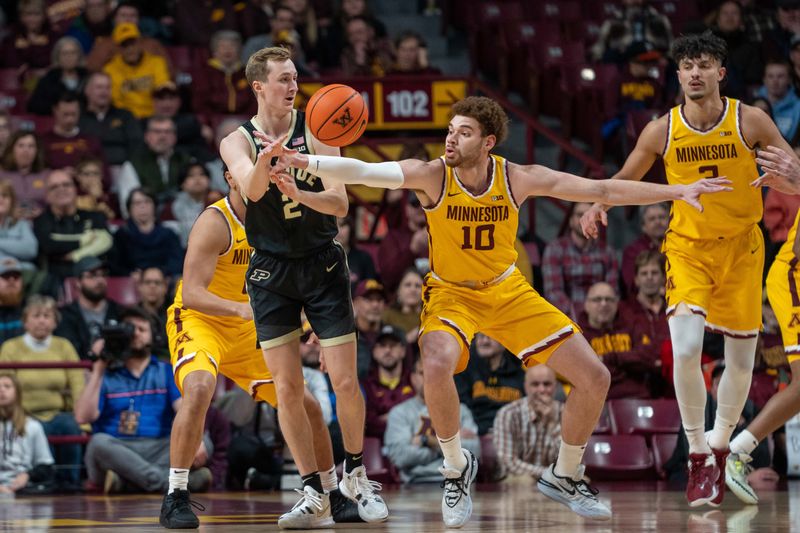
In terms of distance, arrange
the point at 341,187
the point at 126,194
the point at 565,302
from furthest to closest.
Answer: the point at 126,194
the point at 565,302
the point at 341,187

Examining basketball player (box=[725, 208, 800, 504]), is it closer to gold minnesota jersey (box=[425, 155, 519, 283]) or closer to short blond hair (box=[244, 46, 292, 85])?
gold minnesota jersey (box=[425, 155, 519, 283])

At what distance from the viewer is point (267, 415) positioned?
35.3 ft

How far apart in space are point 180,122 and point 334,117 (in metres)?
7.04

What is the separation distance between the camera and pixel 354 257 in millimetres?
12297

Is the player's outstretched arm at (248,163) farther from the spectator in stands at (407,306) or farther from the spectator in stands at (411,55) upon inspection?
the spectator in stands at (411,55)

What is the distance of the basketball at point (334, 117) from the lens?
274 inches

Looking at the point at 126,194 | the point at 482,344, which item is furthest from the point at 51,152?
the point at 482,344

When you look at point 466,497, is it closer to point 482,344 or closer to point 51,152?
point 482,344

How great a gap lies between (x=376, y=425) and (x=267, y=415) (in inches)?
35.2

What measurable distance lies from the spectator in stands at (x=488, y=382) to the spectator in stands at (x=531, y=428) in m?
0.47

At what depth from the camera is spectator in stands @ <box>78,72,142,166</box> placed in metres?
13.7

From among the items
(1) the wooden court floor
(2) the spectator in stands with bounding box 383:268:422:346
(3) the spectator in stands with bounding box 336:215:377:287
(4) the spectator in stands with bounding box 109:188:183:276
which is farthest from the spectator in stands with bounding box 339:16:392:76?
(1) the wooden court floor


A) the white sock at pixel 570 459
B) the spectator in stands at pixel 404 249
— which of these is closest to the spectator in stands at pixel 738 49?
the spectator in stands at pixel 404 249

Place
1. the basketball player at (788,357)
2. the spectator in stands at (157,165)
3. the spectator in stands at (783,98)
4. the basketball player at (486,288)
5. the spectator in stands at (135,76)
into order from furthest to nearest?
the spectator in stands at (135,76)
the spectator in stands at (783,98)
the spectator in stands at (157,165)
the basketball player at (788,357)
the basketball player at (486,288)
